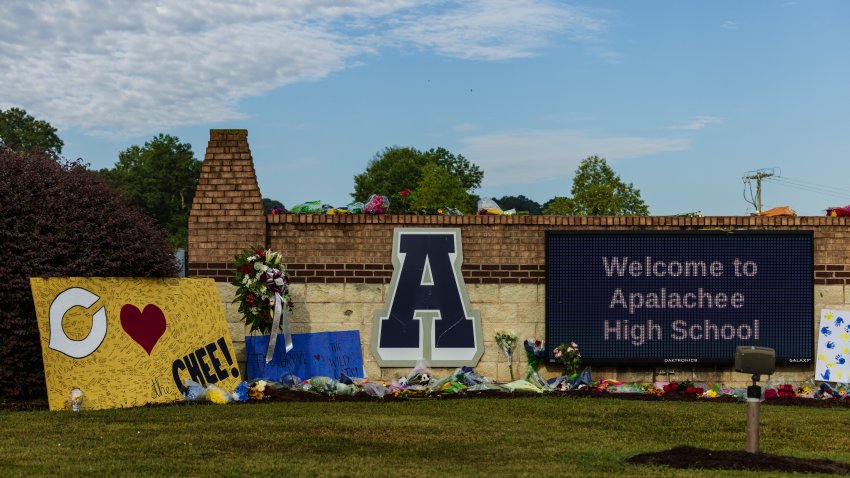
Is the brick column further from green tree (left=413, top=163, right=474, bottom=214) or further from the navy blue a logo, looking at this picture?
green tree (left=413, top=163, right=474, bottom=214)

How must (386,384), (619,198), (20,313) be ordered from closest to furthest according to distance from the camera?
1. (20,313)
2. (386,384)
3. (619,198)

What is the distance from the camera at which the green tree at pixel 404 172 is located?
3644 inches

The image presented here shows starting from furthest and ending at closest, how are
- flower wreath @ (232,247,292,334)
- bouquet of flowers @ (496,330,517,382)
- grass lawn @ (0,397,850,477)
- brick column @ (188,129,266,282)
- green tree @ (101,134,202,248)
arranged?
green tree @ (101,134,202,248)
bouquet of flowers @ (496,330,517,382)
brick column @ (188,129,266,282)
flower wreath @ (232,247,292,334)
grass lawn @ (0,397,850,477)

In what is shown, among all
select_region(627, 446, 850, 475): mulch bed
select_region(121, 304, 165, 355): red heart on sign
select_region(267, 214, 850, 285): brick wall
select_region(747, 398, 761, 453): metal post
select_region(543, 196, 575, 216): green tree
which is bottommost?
select_region(627, 446, 850, 475): mulch bed

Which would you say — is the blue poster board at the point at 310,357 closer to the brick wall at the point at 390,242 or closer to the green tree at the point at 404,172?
the brick wall at the point at 390,242

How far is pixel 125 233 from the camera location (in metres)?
16.2

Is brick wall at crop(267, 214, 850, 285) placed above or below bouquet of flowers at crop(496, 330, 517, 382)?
above

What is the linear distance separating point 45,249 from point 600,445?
799 cm

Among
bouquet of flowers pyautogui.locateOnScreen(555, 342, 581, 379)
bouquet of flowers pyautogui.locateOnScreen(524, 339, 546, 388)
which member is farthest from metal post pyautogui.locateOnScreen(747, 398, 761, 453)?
bouquet of flowers pyautogui.locateOnScreen(524, 339, 546, 388)

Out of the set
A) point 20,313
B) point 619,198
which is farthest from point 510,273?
point 619,198

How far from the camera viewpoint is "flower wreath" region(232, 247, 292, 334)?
56.1ft

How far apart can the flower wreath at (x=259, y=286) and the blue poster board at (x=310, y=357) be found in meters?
0.53

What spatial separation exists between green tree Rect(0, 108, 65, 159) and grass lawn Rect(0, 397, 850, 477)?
256ft

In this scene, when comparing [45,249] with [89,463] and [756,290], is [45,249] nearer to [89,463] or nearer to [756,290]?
[89,463]
